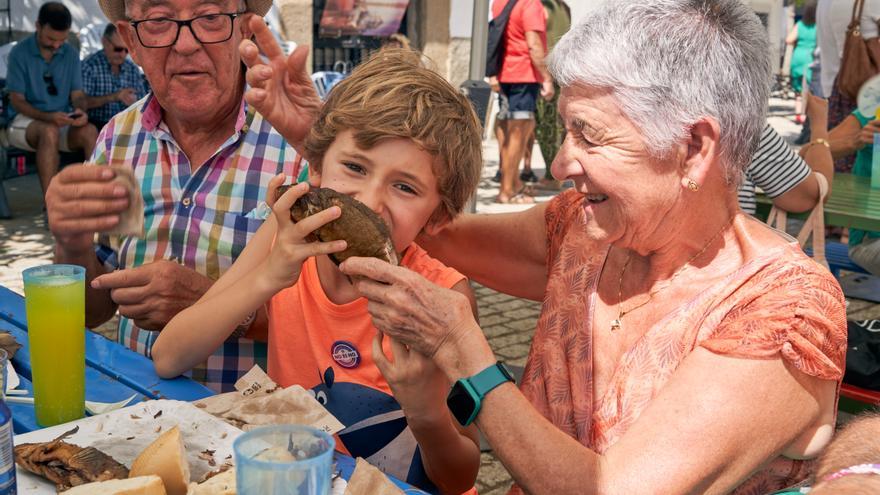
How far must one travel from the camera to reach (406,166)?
82.7 inches

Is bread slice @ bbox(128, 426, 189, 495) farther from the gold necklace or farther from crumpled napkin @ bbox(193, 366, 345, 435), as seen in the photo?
the gold necklace

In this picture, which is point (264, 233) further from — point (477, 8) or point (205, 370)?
point (477, 8)

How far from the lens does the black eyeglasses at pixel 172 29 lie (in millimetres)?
2729

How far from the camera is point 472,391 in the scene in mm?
1723

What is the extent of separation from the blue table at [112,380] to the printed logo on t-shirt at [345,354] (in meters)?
0.33

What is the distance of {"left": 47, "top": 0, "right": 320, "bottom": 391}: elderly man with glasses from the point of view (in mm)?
2688

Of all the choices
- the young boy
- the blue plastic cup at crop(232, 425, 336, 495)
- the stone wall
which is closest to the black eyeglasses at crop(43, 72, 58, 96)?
the stone wall

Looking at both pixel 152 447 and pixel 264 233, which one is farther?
pixel 264 233

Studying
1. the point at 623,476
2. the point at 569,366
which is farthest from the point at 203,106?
the point at 623,476

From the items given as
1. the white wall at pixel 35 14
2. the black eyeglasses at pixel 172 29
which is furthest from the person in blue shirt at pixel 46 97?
the black eyeglasses at pixel 172 29

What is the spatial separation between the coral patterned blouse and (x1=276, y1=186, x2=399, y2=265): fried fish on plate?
1.91 feet

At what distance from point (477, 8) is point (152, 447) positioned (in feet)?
16.4

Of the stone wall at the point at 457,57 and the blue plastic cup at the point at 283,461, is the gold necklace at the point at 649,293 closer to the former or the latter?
the blue plastic cup at the point at 283,461

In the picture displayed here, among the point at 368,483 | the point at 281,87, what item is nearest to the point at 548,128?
the point at 281,87
